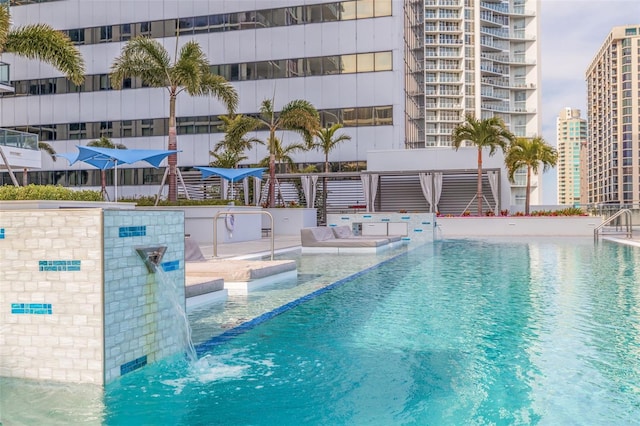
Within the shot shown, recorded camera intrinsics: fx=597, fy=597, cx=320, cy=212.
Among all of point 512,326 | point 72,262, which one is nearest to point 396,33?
point 512,326

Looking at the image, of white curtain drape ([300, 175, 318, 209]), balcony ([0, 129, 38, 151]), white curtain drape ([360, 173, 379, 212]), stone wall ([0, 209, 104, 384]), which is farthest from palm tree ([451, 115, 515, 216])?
stone wall ([0, 209, 104, 384])

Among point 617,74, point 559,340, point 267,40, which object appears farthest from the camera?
point 617,74

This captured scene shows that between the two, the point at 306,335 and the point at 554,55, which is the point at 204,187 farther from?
the point at 554,55

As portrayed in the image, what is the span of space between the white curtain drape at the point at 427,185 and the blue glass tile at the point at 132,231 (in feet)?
92.4

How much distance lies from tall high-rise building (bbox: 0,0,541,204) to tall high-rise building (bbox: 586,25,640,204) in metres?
114

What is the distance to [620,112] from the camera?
474ft

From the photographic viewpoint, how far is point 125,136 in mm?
42531

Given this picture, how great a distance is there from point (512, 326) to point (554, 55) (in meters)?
89.1

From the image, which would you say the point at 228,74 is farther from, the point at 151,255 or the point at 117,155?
the point at 151,255

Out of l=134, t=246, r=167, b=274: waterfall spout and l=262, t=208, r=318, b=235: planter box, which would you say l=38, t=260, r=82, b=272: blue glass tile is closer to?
l=134, t=246, r=167, b=274: waterfall spout

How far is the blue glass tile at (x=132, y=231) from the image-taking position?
16.6ft

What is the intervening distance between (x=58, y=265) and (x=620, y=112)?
160194 millimetres

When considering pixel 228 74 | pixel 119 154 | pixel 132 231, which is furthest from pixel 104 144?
pixel 132 231

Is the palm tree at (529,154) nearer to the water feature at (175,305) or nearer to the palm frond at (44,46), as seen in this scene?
the palm frond at (44,46)
